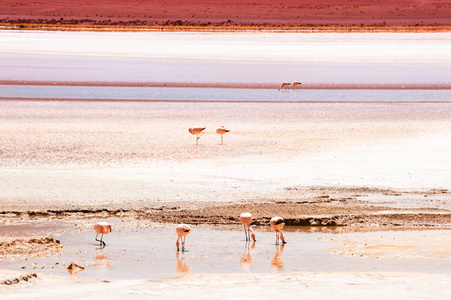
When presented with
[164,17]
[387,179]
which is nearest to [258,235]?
[387,179]

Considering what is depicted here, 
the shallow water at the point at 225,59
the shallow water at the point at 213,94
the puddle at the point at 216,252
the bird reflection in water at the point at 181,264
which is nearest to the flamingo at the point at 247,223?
the puddle at the point at 216,252

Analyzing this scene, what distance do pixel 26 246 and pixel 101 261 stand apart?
2.83 ft

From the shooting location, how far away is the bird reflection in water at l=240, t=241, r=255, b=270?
775cm

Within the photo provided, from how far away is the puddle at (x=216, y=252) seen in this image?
762cm

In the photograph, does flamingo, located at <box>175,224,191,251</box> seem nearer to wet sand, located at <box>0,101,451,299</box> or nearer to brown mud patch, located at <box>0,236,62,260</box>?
wet sand, located at <box>0,101,451,299</box>

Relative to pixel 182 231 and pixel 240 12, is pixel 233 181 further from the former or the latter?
pixel 240 12

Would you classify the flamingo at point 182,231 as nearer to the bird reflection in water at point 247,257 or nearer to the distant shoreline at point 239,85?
the bird reflection in water at point 247,257

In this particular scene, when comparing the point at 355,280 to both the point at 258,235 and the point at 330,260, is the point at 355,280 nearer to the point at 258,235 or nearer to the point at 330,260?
the point at 330,260

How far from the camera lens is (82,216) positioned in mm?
9859

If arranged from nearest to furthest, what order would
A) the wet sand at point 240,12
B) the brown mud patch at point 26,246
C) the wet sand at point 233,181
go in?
the wet sand at point 233,181, the brown mud patch at point 26,246, the wet sand at point 240,12

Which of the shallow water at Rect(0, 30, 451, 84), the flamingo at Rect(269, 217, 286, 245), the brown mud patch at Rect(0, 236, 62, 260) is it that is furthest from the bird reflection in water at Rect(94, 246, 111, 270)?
the shallow water at Rect(0, 30, 451, 84)

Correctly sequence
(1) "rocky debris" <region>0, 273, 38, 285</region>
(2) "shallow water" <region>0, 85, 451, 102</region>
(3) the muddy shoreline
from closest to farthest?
(1) "rocky debris" <region>0, 273, 38, 285</region> → (3) the muddy shoreline → (2) "shallow water" <region>0, 85, 451, 102</region>

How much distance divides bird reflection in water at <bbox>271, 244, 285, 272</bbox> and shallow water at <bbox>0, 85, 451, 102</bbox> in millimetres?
15461

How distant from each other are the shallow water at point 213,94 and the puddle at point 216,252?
48.4ft
